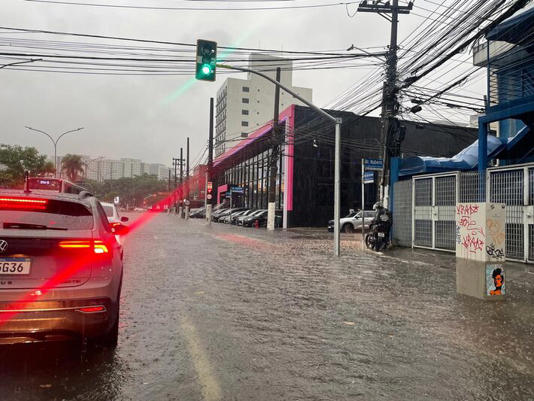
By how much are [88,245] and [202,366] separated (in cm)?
156

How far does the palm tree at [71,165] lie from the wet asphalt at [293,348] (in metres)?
79.7

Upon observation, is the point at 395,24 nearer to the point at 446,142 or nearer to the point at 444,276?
the point at 444,276

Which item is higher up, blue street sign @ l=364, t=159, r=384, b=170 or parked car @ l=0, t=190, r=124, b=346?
blue street sign @ l=364, t=159, r=384, b=170

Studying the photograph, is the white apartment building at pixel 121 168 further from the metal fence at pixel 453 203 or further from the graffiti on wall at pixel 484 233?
the graffiti on wall at pixel 484 233

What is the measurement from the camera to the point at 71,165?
79.6 metres

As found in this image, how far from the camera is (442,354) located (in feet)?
14.5

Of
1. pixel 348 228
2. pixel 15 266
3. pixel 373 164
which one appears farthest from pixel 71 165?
pixel 15 266

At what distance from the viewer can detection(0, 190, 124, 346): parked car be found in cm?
343

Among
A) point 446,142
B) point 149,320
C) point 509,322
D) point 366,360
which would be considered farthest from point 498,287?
point 446,142

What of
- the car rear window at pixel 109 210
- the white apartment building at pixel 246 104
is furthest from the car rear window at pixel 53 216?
the white apartment building at pixel 246 104

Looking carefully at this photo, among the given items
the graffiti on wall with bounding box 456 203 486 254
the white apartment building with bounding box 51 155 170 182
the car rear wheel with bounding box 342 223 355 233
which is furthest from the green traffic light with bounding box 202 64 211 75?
the white apartment building with bounding box 51 155 170 182

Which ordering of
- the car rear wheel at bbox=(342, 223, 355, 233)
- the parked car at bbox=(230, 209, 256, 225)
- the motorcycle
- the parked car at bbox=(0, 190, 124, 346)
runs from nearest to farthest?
the parked car at bbox=(0, 190, 124, 346)
the motorcycle
the car rear wheel at bbox=(342, 223, 355, 233)
the parked car at bbox=(230, 209, 256, 225)

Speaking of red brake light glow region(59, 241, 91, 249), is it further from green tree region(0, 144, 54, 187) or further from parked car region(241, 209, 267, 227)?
green tree region(0, 144, 54, 187)

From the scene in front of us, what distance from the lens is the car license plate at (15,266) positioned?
3.43m
